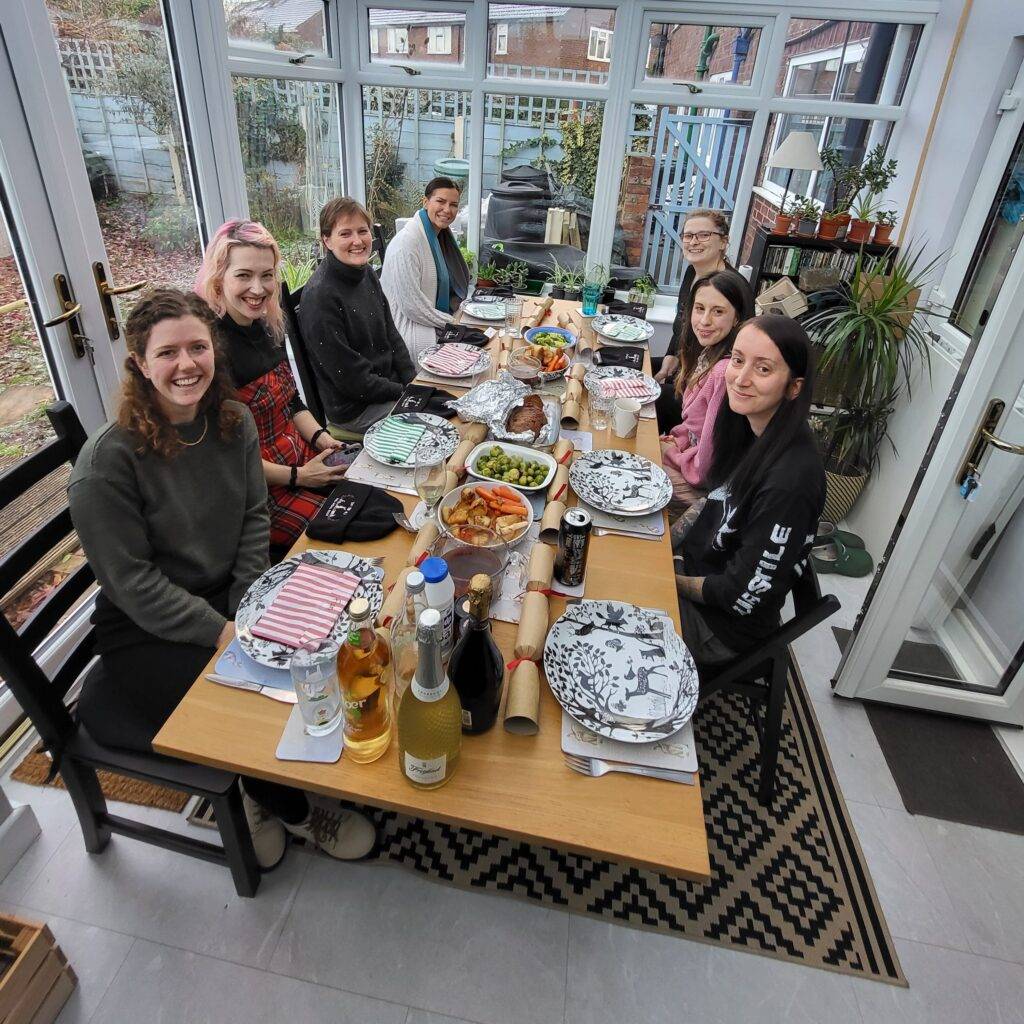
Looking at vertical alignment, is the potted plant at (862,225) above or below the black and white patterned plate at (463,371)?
above

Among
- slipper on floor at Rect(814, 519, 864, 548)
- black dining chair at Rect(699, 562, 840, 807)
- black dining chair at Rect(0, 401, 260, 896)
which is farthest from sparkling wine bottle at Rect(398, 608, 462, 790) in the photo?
slipper on floor at Rect(814, 519, 864, 548)

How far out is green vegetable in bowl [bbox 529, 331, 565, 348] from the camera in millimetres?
2605

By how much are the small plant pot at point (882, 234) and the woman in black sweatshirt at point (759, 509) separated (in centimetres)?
235

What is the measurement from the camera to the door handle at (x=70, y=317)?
1898 mm

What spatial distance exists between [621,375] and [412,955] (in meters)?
1.92

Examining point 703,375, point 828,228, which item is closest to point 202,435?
point 703,375

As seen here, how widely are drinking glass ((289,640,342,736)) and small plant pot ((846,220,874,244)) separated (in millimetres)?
3517

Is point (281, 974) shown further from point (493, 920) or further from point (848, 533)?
point (848, 533)

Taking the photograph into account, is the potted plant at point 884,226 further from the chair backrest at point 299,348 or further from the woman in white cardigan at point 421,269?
the chair backrest at point 299,348

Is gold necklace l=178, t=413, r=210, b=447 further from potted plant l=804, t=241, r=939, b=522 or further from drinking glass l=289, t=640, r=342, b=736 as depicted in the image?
potted plant l=804, t=241, r=939, b=522

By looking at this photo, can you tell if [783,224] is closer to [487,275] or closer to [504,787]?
[487,275]

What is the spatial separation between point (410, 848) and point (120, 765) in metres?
0.71

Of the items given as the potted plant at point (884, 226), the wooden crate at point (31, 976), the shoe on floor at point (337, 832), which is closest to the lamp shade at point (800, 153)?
the potted plant at point (884, 226)

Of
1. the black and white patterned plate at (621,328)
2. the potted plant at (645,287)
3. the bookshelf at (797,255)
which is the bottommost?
the potted plant at (645,287)
